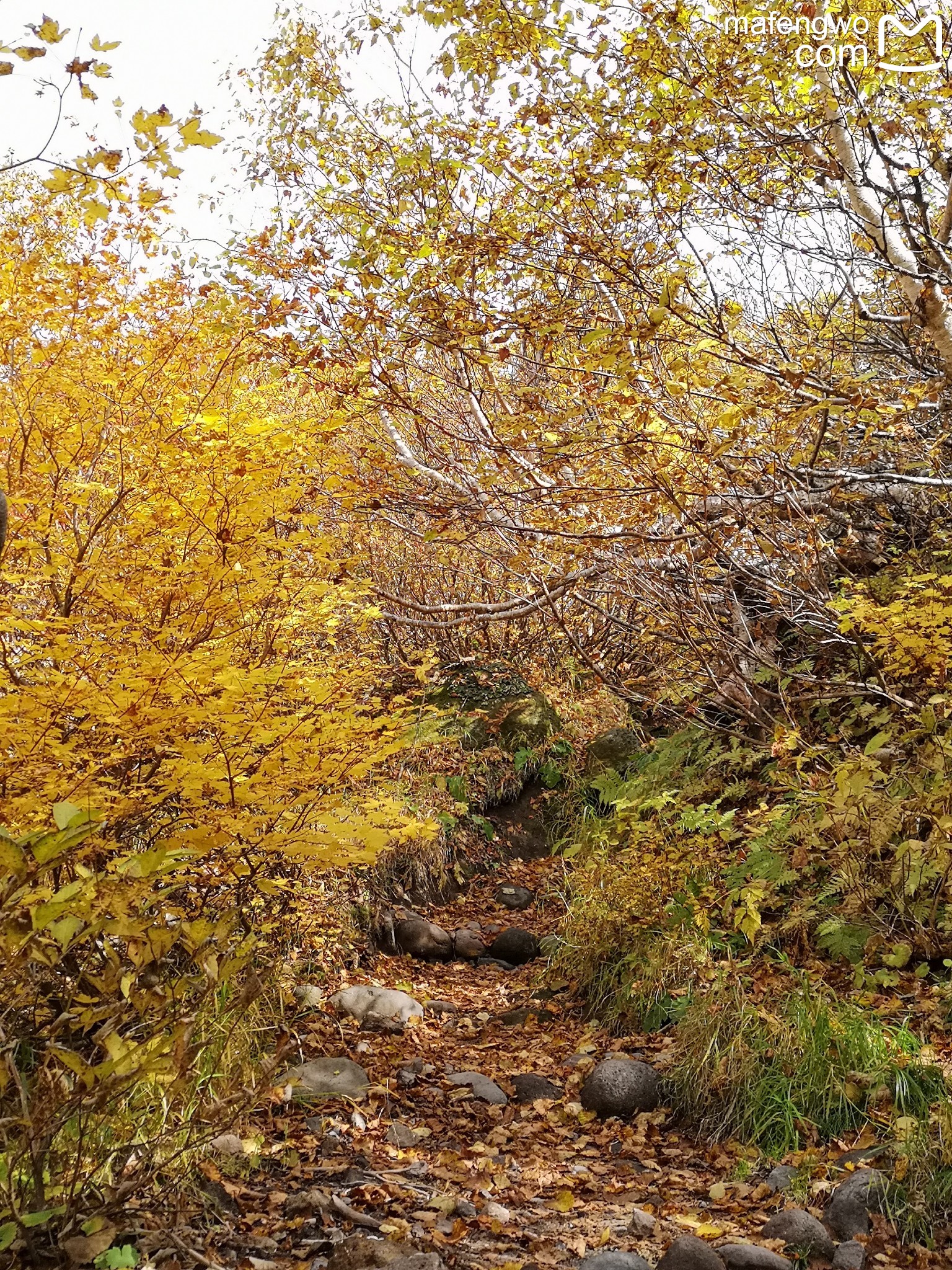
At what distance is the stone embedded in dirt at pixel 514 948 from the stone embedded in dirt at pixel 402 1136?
2.48 m

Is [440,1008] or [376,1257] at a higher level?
[376,1257]

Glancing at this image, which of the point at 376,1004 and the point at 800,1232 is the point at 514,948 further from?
the point at 800,1232

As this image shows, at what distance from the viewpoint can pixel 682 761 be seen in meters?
7.42

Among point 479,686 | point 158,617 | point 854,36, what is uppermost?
point 854,36

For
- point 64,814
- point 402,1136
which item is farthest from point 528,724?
point 64,814

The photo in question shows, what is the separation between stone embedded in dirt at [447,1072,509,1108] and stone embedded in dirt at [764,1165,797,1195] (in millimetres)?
1413

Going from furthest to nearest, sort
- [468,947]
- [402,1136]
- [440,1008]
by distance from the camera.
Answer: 1. [468,947]
2. [440,1008]
3. [402,1136]

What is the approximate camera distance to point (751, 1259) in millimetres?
3080

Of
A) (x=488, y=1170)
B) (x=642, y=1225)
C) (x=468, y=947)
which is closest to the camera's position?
(x=642, y=1225)

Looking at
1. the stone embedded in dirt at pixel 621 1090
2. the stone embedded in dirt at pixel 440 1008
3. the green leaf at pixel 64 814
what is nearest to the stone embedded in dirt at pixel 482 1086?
the stone embedded in dirt at pixel 621 1090

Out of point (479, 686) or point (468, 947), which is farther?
point (479, 686)

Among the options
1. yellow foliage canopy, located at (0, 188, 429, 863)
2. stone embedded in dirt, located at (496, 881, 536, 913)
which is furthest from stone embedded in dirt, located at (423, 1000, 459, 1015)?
stone embedded in dirt, located at (496, 881, 536, 913)

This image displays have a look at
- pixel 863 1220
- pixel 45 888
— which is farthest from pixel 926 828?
pixel 45 888

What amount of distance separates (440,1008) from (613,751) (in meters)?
3.25
